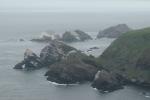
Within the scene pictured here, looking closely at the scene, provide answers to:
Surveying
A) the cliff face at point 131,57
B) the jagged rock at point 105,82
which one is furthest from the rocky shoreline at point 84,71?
the cliff face at point 131,57

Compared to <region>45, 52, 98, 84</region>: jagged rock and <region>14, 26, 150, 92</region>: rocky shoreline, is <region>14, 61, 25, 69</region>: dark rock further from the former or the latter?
<region>45, 52, 98, 84</region>: jagged rock

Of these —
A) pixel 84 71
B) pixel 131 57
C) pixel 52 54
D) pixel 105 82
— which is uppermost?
pixel 131 57

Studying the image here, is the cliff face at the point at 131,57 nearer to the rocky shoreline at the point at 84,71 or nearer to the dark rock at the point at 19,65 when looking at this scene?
the rocky shoreline at the point at 84,71

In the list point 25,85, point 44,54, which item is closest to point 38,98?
point 25,85

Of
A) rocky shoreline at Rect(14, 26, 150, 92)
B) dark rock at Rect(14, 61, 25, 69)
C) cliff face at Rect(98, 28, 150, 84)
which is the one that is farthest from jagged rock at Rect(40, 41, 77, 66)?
cliff face at Rect(98, 28, 150, 84)

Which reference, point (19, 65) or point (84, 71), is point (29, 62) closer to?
point (19, 65)

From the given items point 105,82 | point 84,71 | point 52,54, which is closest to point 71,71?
point 84,71

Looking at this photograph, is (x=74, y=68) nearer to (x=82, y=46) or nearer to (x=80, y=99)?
(x=80, y=99)

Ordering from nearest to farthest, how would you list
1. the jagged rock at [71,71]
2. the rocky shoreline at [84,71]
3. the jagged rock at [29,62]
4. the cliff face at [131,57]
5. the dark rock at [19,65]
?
1. the rocky shoreline at [84,71]
2. the cliff face at [131,57]
3. the jagged rock at [71,71]
4. the jagged rock at [29,62]
5. the dark rock at [19,65]
